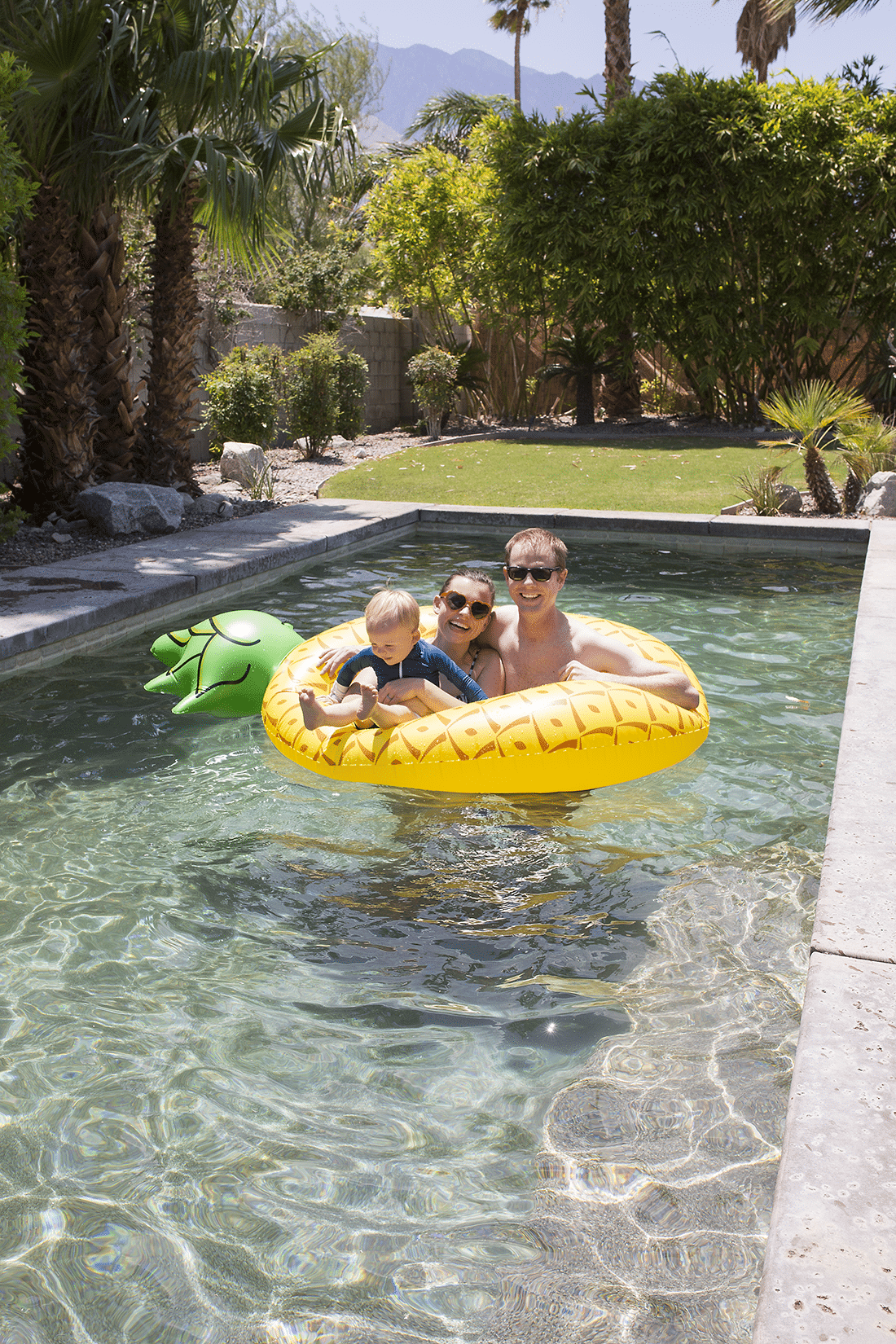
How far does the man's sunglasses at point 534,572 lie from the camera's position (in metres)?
4.45

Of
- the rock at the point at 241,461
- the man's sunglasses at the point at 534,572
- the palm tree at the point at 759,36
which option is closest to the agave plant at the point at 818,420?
the rock at the point at 241,461

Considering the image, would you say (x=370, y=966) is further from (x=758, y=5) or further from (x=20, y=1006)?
(x=758, y=5)

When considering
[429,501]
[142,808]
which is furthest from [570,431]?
[142,808]

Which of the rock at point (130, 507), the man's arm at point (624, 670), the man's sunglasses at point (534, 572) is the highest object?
the man's sunglasses at point (534, 572)

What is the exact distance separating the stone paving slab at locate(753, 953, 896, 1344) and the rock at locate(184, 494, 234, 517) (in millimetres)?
9775

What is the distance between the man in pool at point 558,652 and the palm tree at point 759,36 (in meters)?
26.3

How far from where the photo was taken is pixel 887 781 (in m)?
3.75

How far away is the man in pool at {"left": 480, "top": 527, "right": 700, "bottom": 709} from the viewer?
4.60m

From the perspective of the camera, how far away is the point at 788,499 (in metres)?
11.5

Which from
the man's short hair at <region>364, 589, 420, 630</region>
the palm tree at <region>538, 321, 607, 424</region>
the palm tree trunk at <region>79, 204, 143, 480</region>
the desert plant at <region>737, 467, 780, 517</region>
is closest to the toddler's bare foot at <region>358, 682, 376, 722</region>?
the man's short hair at <region>364, 589, 420, 630</region>

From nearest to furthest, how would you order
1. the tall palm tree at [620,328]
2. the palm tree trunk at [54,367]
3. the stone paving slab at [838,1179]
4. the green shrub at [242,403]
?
1. the stone paving slab at [838,1179]
2. the palm tree trunk at [54,367]
3. the green shrub at [242,403]
4. the tall palm tree at [620,328]

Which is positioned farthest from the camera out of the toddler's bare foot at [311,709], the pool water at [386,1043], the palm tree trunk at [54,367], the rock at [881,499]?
the rock at [881,499]

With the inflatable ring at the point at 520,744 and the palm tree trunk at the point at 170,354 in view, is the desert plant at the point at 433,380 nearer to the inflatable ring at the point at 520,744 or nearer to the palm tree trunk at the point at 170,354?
the palm tree trunk at the point at 170,354

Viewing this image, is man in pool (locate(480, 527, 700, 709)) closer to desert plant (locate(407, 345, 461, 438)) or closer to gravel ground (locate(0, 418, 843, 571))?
gravel ground (locate(0, 418, 843, 571))
